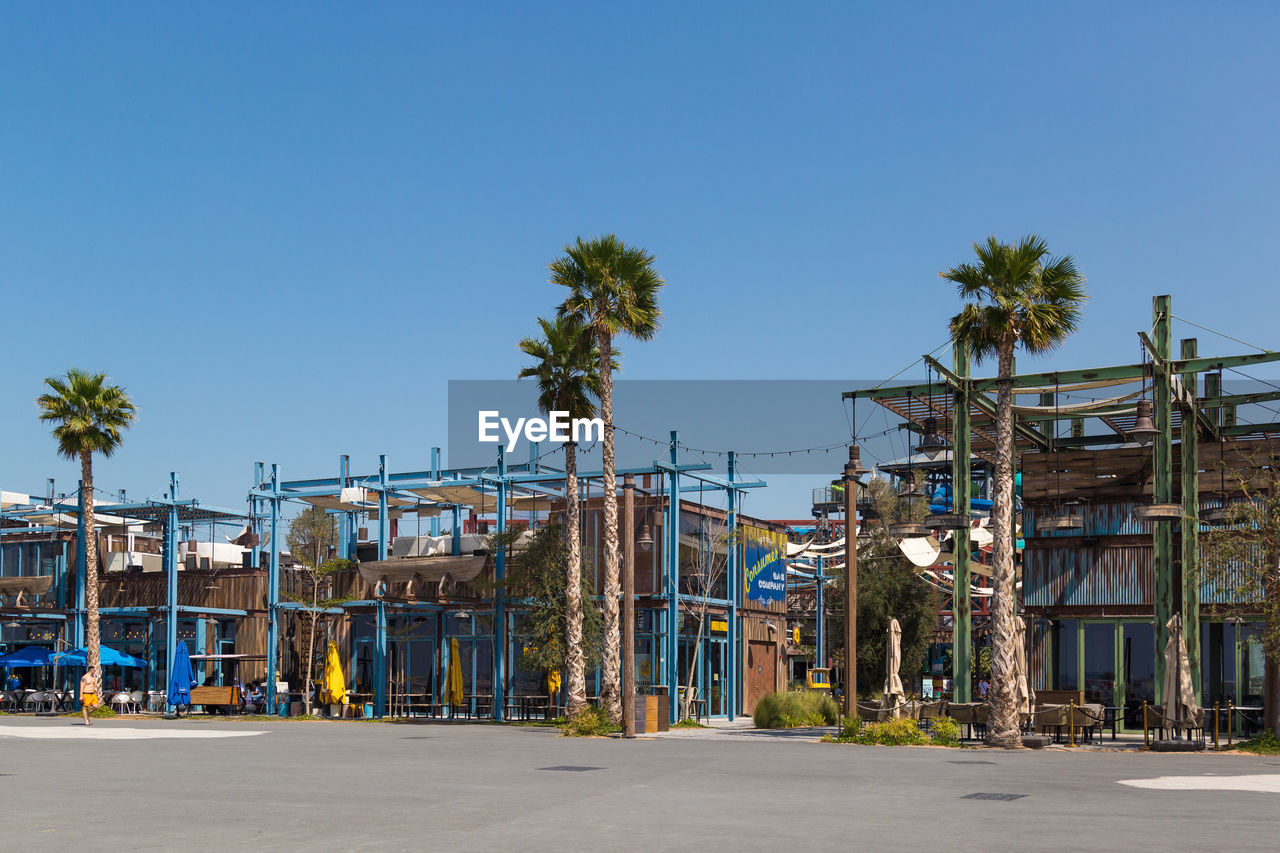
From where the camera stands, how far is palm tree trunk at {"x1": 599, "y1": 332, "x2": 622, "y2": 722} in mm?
30531

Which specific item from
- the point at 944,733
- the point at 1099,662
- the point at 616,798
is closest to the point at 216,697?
the point at 944,733

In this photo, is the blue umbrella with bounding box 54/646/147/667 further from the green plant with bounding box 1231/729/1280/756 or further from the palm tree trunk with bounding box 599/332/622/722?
the green plant with bounding box 1231/729/1280/756

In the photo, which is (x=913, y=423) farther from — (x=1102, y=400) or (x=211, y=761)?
(x=211, y=761)

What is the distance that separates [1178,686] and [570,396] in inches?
Result: 591

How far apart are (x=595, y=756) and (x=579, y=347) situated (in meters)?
12.3

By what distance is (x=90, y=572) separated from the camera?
1649 inches

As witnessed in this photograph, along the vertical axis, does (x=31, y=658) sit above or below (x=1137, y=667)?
below

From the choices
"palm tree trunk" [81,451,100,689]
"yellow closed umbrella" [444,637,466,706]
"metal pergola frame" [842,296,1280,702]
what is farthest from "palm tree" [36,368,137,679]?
"metal pergola frame" [842,296,1280,702]

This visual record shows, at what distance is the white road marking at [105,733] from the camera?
28.5 metres

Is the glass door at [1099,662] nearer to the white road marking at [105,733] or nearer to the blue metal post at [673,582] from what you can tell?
the blue metal post at [673,582]

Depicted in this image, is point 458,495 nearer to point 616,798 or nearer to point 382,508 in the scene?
point 382,508

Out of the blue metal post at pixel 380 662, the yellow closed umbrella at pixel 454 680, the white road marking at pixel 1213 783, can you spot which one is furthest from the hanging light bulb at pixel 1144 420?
the blue metal post at pixel 380 662

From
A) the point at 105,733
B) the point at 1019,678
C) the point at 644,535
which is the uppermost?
the point at 644,535

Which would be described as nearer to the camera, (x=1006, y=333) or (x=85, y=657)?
(x=1006, y=333)
